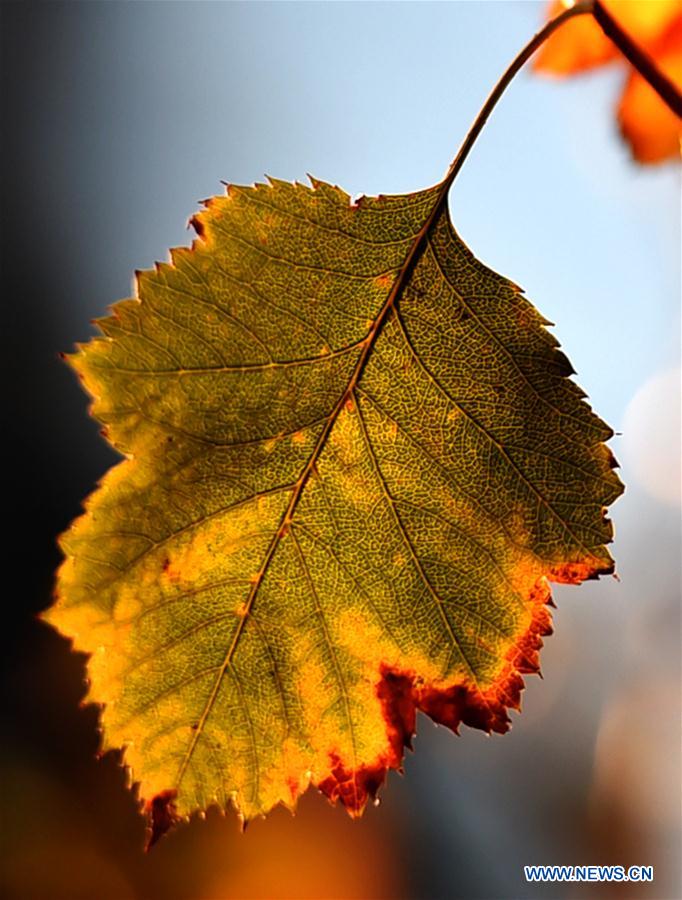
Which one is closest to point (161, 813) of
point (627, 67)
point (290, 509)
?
point (290, 509)

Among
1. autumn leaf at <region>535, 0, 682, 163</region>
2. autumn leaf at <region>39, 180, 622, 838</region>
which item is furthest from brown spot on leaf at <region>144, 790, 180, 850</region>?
autumn leaf at <region>535, 0, 682, 163</region>

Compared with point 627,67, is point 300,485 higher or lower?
lower

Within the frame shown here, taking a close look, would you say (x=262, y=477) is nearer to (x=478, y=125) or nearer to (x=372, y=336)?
(x=372, y=336)

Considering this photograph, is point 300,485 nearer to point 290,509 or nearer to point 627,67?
point 290,509

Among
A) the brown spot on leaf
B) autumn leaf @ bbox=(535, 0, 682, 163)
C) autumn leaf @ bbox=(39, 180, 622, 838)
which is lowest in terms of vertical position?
the brown spot on leaf

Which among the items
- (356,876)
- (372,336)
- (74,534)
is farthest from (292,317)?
(356,876)

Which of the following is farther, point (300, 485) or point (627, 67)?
point (627, 67)

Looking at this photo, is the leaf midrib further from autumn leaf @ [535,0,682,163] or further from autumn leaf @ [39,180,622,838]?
autumn leaf @ [535,0,682,163]
